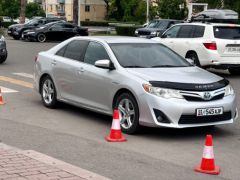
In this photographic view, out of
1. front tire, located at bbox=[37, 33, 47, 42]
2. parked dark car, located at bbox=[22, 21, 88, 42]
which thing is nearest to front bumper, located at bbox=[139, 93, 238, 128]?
parked dark car, located at bbox=[22, 21, 88, 42]

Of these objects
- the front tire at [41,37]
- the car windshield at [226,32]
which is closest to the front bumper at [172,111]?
the car windshield at [226,32]

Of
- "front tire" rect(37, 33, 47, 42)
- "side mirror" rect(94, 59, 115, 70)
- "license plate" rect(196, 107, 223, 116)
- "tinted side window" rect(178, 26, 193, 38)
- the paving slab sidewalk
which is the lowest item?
"front tire" rect(37, 33, 47, 42)

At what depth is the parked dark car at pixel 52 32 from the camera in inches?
1437

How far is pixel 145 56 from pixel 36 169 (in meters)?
3.93

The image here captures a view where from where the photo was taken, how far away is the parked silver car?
308 inches

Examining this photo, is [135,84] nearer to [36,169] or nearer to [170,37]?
[36,169]

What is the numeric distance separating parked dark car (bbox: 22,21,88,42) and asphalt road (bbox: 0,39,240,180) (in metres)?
26.1

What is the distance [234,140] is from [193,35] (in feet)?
32.3

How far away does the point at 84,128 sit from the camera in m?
8.76

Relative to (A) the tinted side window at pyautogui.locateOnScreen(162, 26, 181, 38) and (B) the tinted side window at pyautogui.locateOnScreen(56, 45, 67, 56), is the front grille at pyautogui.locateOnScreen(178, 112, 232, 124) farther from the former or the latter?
(A) the tinted side window at pyautogui.locateOnScreen(162, 26, 181, 38)

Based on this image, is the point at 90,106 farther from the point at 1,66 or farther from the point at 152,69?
the point at 1,66

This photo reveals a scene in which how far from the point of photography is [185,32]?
18.1 m

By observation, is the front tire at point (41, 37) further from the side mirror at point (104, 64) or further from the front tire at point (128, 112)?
the front tire at point (128, 112)

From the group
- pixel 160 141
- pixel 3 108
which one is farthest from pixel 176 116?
pixel 3 108
